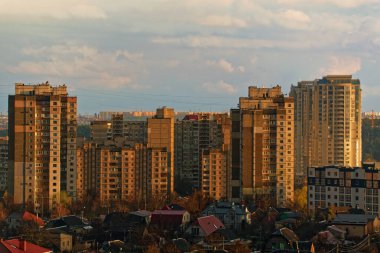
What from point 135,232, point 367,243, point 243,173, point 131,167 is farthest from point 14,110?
point 367,243

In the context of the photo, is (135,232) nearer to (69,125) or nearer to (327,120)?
(69,125)

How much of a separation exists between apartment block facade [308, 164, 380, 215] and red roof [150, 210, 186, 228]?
4.90 meters

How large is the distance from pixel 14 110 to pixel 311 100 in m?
17.1

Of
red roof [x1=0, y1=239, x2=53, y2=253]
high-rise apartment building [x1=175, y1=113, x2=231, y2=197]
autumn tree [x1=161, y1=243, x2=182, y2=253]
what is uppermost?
high-rise apartment building [x1=175, y1=113, x2=231, y2=197]

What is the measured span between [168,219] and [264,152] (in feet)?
24.2

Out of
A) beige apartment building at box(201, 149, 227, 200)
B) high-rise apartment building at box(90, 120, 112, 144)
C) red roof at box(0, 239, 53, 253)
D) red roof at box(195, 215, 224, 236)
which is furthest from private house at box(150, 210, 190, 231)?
high-rise apartment building at box(90, 120, 112, 144)

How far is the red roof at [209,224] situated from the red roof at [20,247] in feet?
13.4

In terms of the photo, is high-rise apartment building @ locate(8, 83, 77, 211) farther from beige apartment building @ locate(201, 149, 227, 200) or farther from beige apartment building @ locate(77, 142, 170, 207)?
beige apartment building @ locate(201, 149, 227, 200)

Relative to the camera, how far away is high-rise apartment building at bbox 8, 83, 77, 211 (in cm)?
2845

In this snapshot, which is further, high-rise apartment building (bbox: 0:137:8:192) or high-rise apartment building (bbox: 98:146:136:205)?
high-rise apartment building (bbox: 0:137:8:192)

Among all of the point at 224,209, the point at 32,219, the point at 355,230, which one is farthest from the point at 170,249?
the point at 32,219

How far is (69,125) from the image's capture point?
97.3ft

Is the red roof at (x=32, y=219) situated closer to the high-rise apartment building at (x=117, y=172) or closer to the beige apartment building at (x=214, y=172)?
the high-rise apartment building at (x=117, y=172)

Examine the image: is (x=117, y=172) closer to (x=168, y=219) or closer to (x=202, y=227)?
(x=168, y=219)
